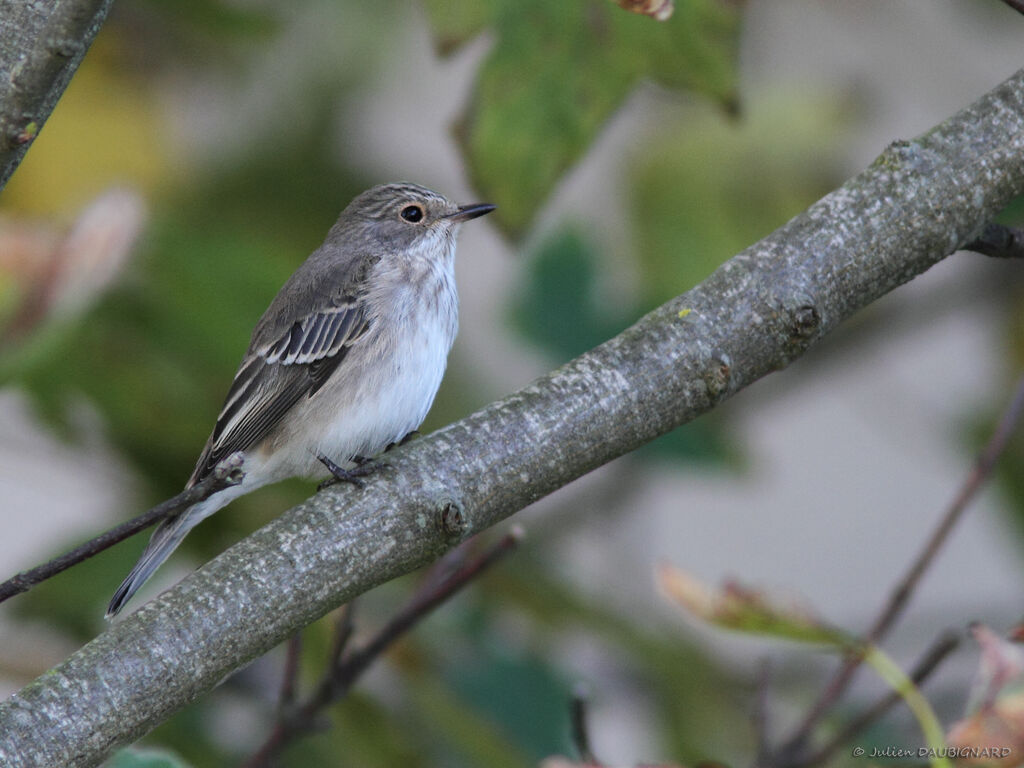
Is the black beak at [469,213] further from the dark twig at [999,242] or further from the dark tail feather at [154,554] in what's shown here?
the dark twig at [999,242]

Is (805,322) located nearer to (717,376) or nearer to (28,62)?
(717,376)

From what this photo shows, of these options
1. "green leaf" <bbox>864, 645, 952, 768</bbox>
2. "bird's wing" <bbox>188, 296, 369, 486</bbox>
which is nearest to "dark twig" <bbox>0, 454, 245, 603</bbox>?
"green leaf" <bbox>864, 645, 952, 768</bbox>

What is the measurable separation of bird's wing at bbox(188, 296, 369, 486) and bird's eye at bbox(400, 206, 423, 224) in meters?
0.49

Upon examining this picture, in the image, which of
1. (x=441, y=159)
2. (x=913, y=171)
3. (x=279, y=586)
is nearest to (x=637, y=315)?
(x=913, y=171)

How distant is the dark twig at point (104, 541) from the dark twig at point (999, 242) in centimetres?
106

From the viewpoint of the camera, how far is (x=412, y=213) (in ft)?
10.8

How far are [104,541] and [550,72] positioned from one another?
93cm

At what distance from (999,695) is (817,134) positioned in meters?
2.08

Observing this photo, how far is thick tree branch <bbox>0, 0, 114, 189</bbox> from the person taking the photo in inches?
53.2

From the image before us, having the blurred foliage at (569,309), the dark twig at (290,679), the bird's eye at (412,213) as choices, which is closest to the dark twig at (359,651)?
the dark twig at (290,679)

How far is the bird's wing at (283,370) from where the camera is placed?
260cm

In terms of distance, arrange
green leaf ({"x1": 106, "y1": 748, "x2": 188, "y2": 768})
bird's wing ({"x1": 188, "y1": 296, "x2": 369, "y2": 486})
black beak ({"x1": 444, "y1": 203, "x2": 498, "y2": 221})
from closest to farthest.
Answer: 1. green leaf ({"x1": 106, "y1": 748, "x2": 188, "y2": 768})
2. bird's wing ({"x1": 188, "y1": 296, "x2": 369, "y2": 486})
3. black beak ({"x1": 444, "y1": 203, "x2": 498, "y2": 221})

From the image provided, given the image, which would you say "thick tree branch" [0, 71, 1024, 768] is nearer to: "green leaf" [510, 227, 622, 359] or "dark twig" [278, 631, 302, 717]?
"dark twig" [278, 631, 302, 717]

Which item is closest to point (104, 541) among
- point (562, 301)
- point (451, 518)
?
point (451, 518)
